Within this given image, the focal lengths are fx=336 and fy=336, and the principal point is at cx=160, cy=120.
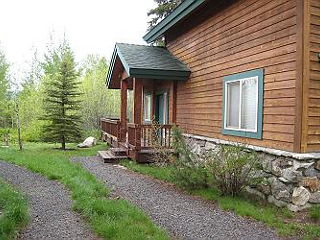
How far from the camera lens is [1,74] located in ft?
94.8

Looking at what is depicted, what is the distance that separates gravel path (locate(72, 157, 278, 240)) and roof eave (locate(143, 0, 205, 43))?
16.1 feet

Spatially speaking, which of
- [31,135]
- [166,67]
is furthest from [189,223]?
[31,135]

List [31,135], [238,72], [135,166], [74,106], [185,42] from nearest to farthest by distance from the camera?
1. [238,72]
2. [135,166]
3. [185,42]
4. [74,106]
5. [31,135]

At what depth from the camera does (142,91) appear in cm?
1207

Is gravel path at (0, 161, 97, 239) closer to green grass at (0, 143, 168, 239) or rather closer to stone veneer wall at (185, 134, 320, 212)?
green grass at (0, 143, 168, 239)

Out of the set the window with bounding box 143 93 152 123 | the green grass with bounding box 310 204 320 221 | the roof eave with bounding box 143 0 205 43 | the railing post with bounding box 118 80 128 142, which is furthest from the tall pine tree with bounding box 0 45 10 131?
the green grass with bounding box 310 204 320 221

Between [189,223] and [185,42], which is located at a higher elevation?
[185,42]

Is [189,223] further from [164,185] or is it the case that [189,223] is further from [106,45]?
[106,45]

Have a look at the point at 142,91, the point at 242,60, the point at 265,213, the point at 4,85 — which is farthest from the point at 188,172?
the point at 4,85

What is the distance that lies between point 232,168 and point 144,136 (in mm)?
4696

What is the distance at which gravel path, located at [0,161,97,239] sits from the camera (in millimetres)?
4539

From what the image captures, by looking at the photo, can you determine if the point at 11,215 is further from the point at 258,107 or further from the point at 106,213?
the point at 258,107

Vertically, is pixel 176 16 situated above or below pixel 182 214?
above

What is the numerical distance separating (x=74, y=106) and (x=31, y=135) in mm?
8116
